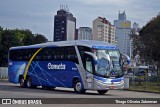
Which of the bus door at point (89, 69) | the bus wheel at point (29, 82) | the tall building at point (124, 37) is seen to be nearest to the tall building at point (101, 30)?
the tall building at point (124, 37)

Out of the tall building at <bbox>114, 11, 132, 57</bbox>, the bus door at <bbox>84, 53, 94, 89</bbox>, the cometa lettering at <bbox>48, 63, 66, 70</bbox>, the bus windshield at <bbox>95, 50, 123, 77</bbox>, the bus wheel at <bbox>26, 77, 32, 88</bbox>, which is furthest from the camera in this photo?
the tall building at <bbox>114, 11, 132, 57</bbox>

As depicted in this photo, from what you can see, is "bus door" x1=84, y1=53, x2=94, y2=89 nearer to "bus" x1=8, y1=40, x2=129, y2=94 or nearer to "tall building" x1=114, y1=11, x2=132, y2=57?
"bus" x1=8, y1=40, x2=129, y2=94

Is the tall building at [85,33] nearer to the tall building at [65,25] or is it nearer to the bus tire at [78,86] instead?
the tall building at [65,25]

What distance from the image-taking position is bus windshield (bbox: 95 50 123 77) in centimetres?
2648

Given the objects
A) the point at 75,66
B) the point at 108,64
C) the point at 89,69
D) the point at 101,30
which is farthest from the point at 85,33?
the point at 108,64

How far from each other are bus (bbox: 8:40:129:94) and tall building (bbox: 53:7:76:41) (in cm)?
3523

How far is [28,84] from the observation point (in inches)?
1340

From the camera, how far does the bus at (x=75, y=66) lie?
26.5 m

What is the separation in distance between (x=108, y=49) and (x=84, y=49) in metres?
1.65

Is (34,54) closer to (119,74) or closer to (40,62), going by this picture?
(40,62)

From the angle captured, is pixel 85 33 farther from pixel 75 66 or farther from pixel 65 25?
pixel 75 66

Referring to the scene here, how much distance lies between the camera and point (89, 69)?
1055 inches

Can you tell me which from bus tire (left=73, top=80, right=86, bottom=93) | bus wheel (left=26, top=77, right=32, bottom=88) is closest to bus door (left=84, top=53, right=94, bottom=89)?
bus tire (left=73, top=80, right=86, bottom=93)

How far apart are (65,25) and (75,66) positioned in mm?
45824
